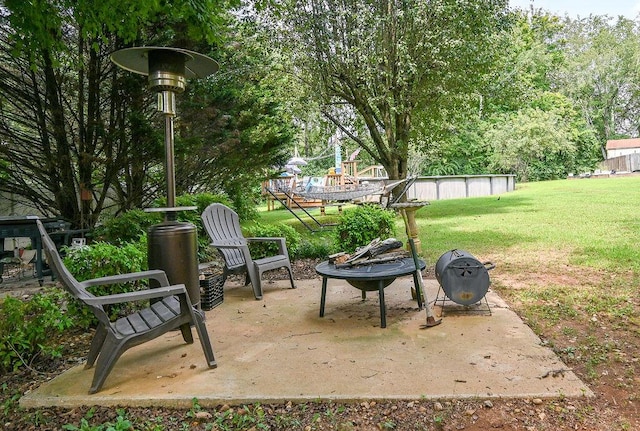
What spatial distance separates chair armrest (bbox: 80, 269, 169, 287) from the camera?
2523 mm

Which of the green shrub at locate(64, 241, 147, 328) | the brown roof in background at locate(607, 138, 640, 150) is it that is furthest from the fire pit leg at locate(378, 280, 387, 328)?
the brown roof in background at locate(607, 138, 640, 150)

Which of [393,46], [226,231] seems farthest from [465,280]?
[393,46]

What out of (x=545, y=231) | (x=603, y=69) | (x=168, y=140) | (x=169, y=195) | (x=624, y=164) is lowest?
(x=545, y=231)

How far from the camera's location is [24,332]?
2.72 metres

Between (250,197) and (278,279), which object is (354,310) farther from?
(250,197)

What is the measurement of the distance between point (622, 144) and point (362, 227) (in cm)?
3717

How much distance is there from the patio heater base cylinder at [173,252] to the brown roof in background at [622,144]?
39703mm

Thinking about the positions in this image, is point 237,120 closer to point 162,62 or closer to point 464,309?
point 162,62

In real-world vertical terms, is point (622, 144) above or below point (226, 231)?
above

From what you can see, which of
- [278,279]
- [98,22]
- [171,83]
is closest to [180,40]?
[98,22]

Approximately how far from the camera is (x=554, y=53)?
2591cm

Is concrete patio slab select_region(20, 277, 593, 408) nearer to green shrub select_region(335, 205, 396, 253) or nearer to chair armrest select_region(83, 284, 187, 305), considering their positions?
chair armrest select_region(83, 284, 187, 305)

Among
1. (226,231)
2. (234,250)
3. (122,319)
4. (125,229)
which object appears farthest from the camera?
(125,229)

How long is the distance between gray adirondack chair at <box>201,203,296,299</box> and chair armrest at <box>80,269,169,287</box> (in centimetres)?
115
